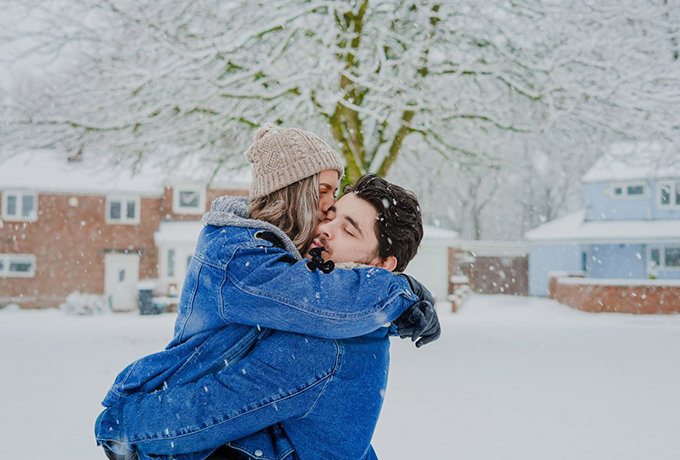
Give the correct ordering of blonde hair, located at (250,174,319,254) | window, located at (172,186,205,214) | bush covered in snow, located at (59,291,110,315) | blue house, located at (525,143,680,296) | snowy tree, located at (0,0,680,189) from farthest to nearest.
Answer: blue house, located at (525,143,680,296), window, located at (172,186,205,214), bush covered in snow, located at (59,291,110,315), snowy tree, located at (0,0,680,189), blonde hair, located at (250,174,319,254)

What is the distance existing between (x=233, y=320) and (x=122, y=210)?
80.4 feet

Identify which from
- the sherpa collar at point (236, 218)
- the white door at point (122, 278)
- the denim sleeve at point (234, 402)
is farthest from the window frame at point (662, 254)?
the denim sleeve at point (234, 402)

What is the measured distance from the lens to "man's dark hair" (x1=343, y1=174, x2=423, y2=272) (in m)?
2.16

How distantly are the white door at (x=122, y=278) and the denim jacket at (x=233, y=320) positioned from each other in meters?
23.5

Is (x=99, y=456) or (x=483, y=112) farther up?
(x=483, y=112)

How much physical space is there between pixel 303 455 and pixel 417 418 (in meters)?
5.45

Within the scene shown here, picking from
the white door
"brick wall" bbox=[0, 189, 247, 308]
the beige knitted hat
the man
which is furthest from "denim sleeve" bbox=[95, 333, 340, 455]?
the white door

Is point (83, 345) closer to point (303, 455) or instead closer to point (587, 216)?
point (303, 455)

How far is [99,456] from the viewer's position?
550cm

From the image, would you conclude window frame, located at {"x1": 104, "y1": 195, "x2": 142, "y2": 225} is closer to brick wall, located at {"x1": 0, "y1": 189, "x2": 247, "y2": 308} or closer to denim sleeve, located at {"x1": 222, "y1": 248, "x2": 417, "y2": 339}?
brick wall, located at {"x1": 0, "y1": 189, "x2": 247, "y2": 308}

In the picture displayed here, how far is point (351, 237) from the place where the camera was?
215 centimetres

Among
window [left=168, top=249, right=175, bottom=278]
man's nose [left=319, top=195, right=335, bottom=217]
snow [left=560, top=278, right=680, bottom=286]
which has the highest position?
man's nose [left=319, top=195, right=335, bottom=217]

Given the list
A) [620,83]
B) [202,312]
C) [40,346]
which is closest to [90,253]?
[40,346]

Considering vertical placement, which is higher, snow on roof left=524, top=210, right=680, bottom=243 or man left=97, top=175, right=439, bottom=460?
snow on roof left=524, top=210, right=680, bottom=243
